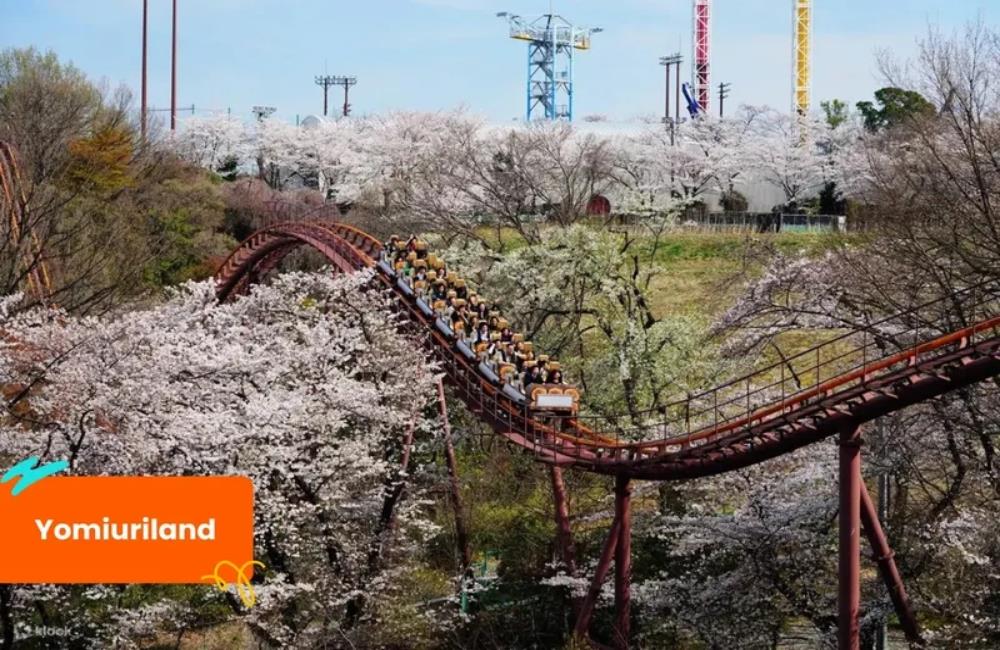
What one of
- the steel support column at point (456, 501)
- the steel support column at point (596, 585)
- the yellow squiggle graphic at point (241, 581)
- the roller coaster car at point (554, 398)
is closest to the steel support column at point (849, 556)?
the steel support column at point (596, 585)

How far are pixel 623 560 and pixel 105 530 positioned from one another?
25.8 feet

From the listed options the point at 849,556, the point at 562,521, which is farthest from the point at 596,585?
the point at 849,556

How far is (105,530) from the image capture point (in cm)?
1630

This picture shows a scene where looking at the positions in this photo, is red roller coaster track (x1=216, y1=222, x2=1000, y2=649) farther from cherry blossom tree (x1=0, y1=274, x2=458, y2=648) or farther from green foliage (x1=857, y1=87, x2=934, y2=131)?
green foliage (x1=857, y1=87, x2=934, y2=131)

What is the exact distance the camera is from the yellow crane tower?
210 feet

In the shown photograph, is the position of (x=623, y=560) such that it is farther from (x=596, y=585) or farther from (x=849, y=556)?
(x=849, y=556)

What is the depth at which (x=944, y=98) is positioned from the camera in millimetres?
23109

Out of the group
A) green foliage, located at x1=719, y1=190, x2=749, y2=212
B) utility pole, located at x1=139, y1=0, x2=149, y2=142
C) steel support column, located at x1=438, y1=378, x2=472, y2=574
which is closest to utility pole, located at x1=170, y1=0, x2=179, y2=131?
utility pole, located at x1=139, y1=0, x2=149, y2=142

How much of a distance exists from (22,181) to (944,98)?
22.3 metres

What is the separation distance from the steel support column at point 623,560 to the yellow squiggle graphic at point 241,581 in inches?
201

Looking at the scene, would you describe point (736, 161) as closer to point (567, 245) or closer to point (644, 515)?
point (567, 245)

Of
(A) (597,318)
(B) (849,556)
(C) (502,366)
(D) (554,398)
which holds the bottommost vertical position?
(B) (849,556)

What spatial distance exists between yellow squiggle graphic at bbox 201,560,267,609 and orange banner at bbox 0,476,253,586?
0.57 ft

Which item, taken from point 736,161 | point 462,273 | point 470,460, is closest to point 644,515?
point 470,460
